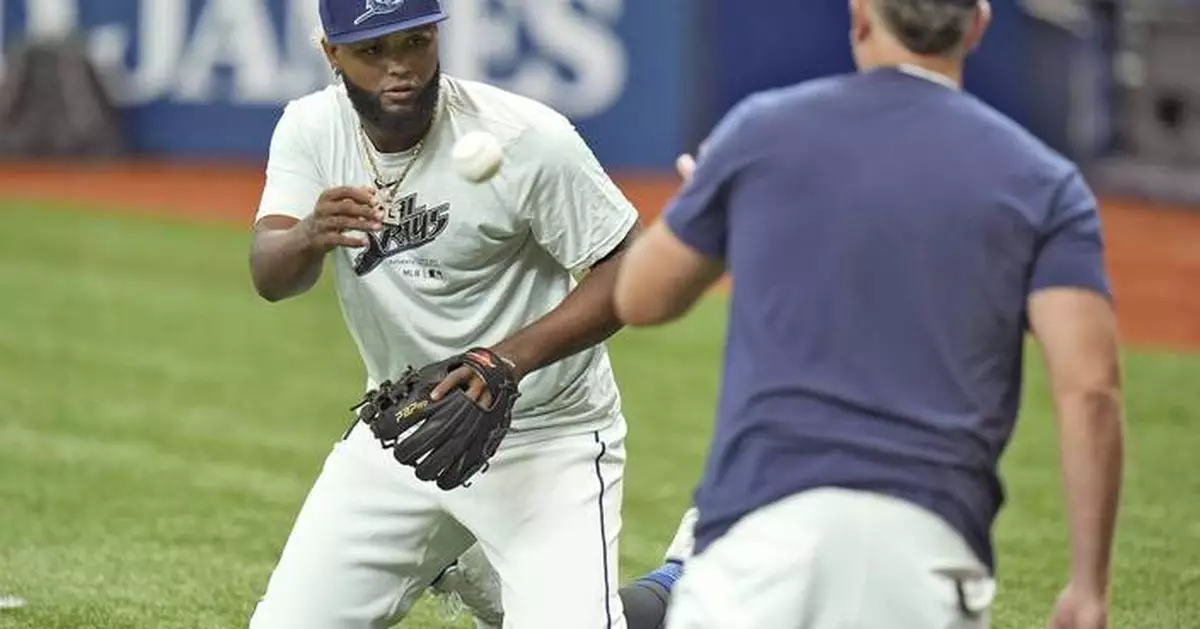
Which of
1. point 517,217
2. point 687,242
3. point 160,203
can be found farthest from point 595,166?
point 160,203

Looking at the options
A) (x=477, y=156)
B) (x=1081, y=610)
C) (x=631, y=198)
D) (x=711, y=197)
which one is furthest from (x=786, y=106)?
(x=631, y=198)

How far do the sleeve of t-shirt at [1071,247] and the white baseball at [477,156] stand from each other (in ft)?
4.51

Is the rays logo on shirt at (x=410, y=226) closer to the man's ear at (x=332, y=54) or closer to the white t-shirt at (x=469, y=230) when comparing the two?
the white t-shirt at (x=469, y=230)

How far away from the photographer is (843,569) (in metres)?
3.83

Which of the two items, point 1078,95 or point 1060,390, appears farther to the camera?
point 1078,95

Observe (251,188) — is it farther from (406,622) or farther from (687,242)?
(687,242)

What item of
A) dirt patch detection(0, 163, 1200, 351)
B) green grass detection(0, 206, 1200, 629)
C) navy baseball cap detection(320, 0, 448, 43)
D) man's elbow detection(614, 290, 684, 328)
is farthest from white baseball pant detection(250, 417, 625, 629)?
dirt patch detection(0, 163, 1200, 351)

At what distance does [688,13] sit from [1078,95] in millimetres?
2931

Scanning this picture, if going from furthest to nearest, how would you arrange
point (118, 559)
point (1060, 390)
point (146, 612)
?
point (118, 559)
point (146, 612)
point (1060, 390)

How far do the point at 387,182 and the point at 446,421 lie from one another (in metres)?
0.65

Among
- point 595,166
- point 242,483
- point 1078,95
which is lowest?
point 1078,95

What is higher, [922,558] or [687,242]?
[687,242]

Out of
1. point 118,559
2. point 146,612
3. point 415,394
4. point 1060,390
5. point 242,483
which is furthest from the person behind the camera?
point 242,483

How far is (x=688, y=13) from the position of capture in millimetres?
17328
